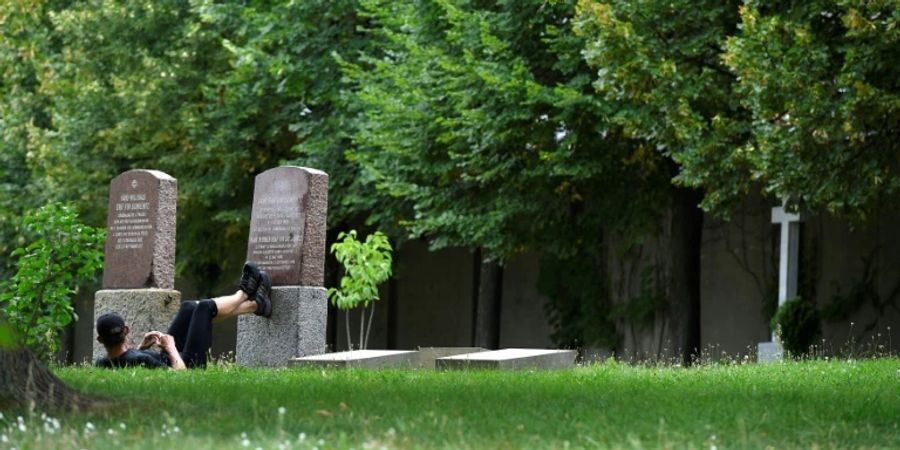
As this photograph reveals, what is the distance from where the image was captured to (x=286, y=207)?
19969mm

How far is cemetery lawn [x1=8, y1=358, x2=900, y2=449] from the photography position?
816 cm

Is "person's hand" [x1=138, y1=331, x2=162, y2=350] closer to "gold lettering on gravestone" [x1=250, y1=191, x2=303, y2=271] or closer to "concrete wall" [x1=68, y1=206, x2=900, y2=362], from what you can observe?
"gold lettering on gravestone" [x1=250, y1=191, x2=303, y2=271]

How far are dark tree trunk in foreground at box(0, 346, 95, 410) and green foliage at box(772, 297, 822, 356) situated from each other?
628 inches

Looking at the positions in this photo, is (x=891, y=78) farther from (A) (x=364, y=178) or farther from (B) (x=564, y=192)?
(A) (x=364, y=178)


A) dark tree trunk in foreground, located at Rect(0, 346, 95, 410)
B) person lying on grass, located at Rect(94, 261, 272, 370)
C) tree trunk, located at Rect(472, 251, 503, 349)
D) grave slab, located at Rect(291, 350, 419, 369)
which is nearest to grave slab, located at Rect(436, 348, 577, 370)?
grave slab, located at Rect(291, 350, 419, 369)

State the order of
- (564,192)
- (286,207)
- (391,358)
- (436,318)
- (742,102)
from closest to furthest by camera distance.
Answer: (391,358) → (286,207) → (742,102) → (564,192) → (436,318)

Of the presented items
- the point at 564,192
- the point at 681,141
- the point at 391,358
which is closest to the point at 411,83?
the point at 564,192

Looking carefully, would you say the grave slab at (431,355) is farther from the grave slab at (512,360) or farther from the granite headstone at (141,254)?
the granite headstone at (141,254)

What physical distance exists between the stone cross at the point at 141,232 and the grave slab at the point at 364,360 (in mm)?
4151

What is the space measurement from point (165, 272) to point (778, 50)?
7588mm

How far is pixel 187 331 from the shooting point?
1784cm

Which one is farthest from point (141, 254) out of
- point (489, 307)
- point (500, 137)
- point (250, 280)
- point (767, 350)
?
point (489, 307)

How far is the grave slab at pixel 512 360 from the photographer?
1560 cm

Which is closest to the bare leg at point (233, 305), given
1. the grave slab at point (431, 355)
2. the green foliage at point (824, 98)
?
the grave slab at point (431, 355)
